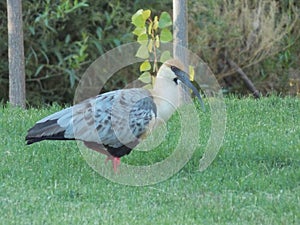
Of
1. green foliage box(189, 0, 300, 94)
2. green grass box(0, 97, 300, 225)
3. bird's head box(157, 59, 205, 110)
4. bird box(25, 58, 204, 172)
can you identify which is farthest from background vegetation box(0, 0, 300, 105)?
bird box(25, 58, 204, 172)

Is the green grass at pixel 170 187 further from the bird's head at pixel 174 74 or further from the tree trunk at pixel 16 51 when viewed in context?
the tree trunk at pixel 16 51

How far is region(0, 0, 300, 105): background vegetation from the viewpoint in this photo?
1155 centimetres

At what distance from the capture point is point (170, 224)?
563 centimetres

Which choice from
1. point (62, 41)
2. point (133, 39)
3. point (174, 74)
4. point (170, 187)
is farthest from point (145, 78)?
point (62, 41)

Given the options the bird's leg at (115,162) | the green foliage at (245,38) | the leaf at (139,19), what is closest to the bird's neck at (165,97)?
the bird's leg at (115,162)

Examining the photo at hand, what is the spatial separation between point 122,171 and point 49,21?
4.86 meters

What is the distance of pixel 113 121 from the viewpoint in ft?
22.8

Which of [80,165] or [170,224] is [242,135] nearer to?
[80,165]

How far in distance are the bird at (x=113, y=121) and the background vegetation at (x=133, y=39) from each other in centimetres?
411

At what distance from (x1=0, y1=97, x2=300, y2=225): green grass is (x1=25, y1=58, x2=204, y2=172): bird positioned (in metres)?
0.29

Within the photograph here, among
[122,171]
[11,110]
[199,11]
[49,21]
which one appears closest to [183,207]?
[122,171]

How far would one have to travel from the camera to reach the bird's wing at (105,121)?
686 centimetres

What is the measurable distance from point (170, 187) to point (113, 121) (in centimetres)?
73

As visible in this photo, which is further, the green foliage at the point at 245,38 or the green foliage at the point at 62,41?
the green foliage at the point at 245,38
